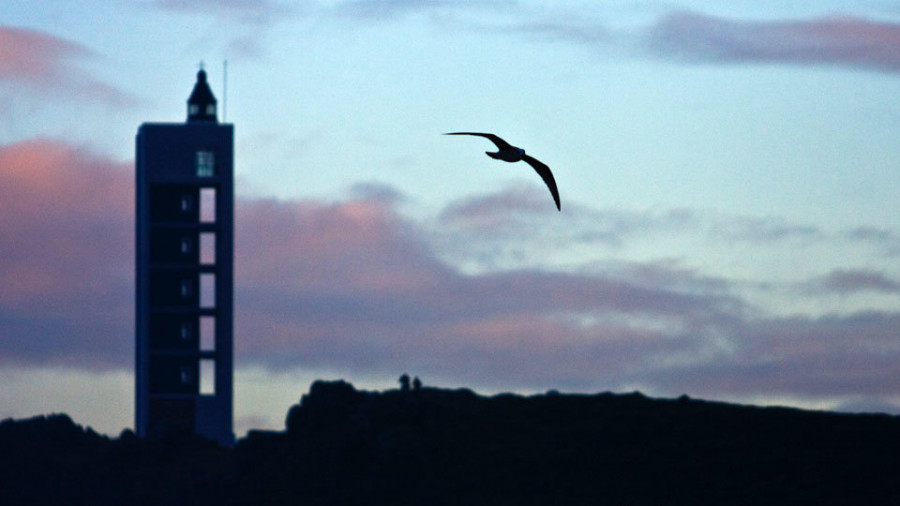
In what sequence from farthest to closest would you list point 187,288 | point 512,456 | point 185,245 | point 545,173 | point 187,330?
point 185,245 → point 187,288 → point 187,330 → point 512,456 → point 545,173

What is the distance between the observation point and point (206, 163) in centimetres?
8956

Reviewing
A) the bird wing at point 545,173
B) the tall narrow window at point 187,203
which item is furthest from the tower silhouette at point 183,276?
the bird wing at point 545,173

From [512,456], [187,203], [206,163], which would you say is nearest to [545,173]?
[512,456]

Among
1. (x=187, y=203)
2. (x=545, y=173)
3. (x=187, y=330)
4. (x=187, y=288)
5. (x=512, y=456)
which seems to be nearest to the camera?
(x=545, y=173)

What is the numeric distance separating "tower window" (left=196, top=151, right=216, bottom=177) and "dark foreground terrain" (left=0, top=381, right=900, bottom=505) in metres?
13.0

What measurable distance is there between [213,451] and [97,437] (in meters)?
14.8

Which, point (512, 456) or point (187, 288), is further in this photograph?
point (187, 288)

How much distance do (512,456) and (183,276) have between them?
20.2m

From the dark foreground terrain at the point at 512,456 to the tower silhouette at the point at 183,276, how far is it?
194 cm

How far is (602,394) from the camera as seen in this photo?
9175 cm

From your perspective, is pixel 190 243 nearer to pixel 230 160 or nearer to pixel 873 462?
pixel 230 160

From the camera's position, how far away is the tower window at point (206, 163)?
293 feet

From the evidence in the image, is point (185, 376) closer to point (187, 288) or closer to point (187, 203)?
point (187, 288)

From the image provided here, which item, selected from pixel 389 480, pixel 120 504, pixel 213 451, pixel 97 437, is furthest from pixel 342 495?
pixel 97 437
